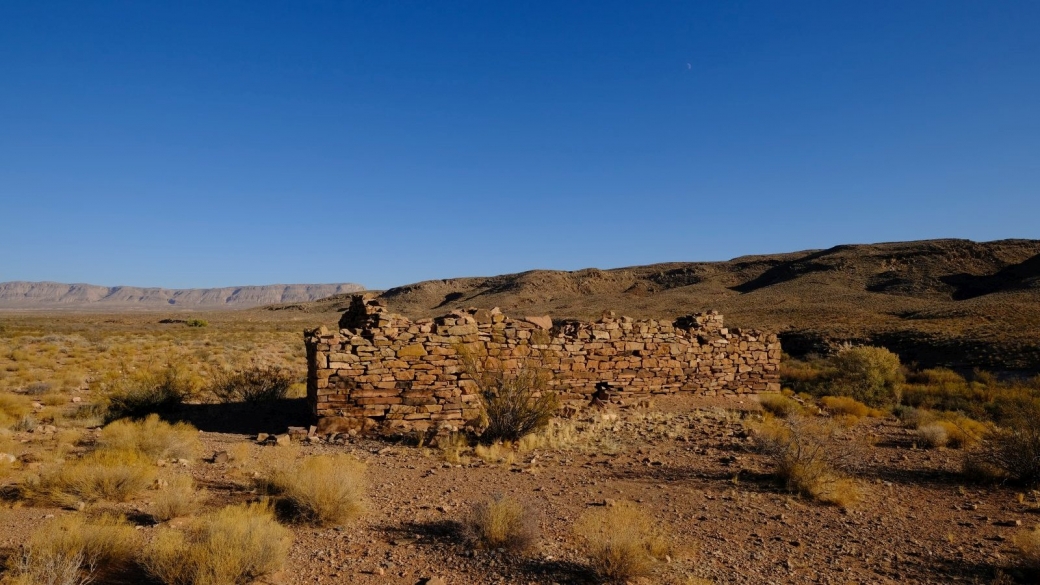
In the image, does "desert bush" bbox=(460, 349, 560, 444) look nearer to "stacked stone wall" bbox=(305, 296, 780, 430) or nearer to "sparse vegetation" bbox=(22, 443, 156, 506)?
"stacked stone wall" bbox=(305, 296, 780, 430)

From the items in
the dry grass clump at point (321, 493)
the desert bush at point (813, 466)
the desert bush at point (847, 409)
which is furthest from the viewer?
the desert bush at point (847, 409)

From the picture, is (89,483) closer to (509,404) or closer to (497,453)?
(497,453)

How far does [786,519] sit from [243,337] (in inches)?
1409

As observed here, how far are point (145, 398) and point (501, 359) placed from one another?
764 centimetres

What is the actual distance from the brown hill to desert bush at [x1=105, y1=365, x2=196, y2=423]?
26739 mm

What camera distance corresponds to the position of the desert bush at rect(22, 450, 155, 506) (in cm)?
655

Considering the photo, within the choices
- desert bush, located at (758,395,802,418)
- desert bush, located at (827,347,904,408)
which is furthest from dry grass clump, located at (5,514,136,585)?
desert bush, located at (827,347,904,408)

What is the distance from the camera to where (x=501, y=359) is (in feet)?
41.3

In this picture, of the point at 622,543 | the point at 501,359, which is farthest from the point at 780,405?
the point at 622,543

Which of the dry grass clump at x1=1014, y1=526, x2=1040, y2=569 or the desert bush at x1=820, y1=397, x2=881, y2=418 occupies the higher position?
the dry grass clump at x1=1014, y1=526, x2=1040, y2=569

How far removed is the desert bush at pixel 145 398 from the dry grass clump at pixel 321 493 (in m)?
7.56

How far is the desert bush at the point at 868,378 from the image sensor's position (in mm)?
16609

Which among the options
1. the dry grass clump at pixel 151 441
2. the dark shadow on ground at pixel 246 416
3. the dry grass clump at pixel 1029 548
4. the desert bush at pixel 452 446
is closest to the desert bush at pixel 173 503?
the dry grass clump at pixel 151 441

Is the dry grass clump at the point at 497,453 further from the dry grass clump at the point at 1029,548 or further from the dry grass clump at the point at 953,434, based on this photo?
the dry grass clump at the point at 953,434
